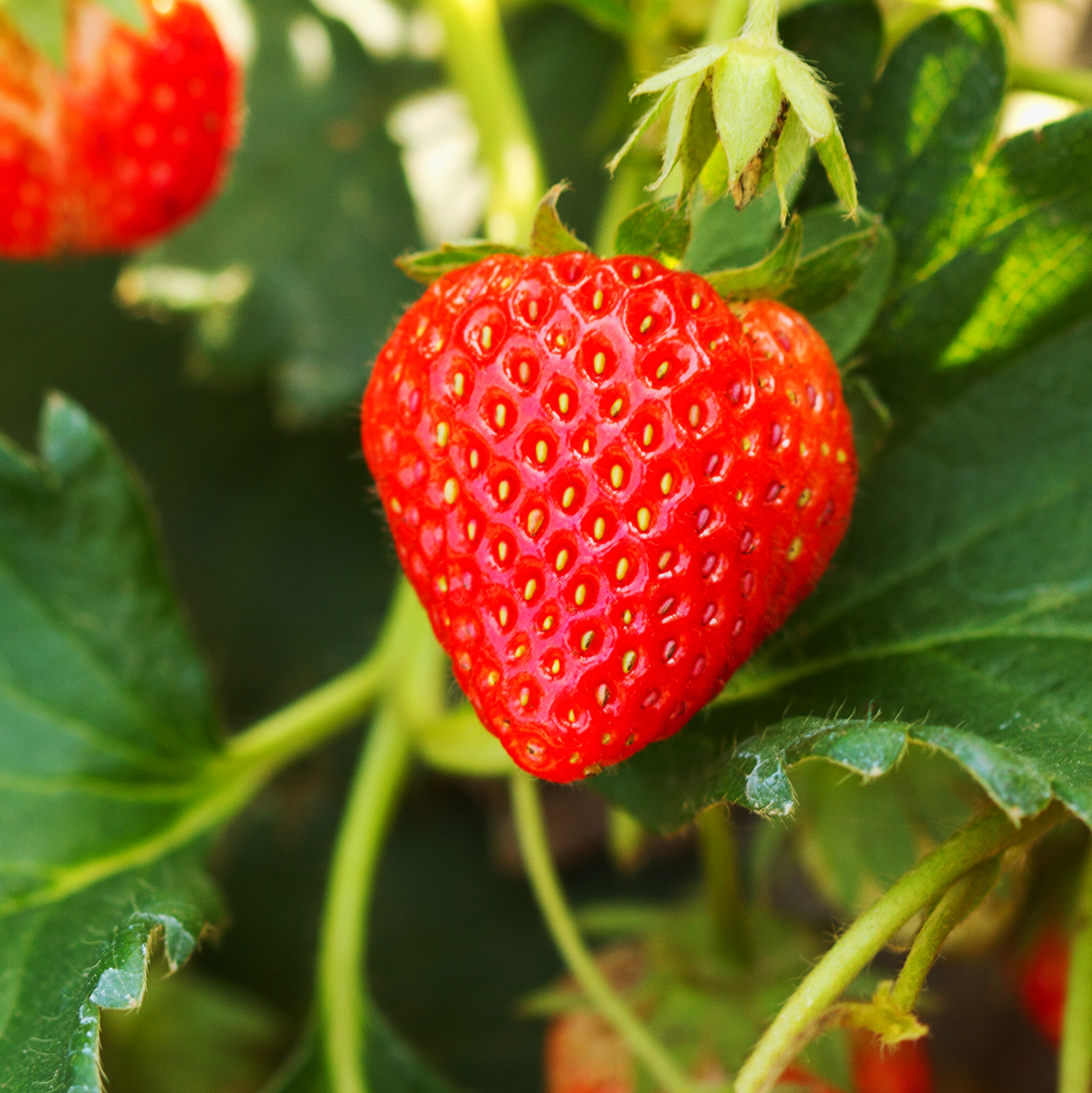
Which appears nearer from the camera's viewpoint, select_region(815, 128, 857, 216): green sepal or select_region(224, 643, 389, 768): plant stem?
select_region(815, 128, 857, 216): green sepal

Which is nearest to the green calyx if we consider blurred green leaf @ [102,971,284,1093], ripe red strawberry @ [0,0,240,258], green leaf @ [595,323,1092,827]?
green leaf @ [595,323,1092,827]

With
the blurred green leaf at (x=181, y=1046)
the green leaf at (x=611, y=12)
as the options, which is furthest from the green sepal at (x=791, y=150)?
the blurred green leaf at (x=181, y=1046)

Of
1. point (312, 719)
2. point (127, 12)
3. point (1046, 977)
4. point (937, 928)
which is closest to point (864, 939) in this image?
point (937, 928)

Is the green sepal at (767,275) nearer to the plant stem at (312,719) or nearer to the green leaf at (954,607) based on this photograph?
the green leaf at (954,607)

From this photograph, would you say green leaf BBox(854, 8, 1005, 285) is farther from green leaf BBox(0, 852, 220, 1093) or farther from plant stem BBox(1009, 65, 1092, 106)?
green leaf BBox(0, 852, 220, 1093)

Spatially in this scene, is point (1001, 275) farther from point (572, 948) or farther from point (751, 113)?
point (572, 948)

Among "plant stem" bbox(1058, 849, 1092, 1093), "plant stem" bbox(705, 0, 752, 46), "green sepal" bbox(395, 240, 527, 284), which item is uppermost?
"plant stem" bbox(705, 0, 752, 46)

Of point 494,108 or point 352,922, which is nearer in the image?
point 352,922
